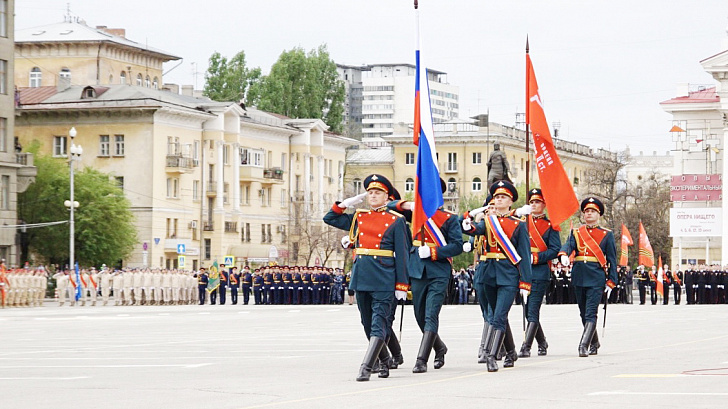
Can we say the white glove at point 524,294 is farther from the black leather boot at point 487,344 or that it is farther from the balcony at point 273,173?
the balcony at point 273,173

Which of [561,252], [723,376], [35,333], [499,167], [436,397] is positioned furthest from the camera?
[499,167]

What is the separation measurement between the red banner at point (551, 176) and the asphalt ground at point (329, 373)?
178 centimetres

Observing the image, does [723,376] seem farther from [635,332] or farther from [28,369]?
[635,332]

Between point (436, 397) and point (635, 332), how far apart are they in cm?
1349

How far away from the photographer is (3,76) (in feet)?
200

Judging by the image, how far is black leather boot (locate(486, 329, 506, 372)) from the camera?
49.0 ft

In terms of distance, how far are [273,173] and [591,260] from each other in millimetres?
72002

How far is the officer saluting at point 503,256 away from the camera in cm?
1570

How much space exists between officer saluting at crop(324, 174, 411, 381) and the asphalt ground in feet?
2.64

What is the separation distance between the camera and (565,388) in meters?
12.9

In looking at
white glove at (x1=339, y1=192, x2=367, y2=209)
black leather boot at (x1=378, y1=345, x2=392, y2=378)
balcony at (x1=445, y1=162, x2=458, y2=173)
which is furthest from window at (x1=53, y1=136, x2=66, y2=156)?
black leather boot at (x1=378, y1=345, x2=392, y2=378)

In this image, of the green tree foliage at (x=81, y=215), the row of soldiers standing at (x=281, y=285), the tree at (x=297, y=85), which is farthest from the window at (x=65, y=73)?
the row of soldiers standing at (x=281, y=285)

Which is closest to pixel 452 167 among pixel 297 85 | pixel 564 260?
pixel 297 85

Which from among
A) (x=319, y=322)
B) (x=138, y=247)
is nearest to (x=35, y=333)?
(x=319, y=322)
